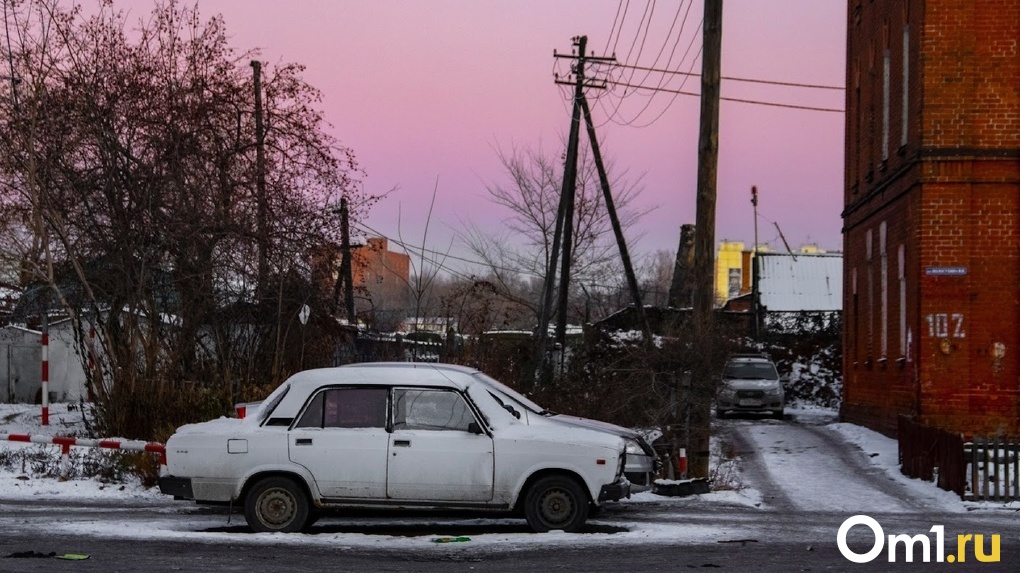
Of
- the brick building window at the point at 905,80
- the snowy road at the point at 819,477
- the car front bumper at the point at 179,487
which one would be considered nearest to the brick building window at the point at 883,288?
the snowy road at the point at 819,477

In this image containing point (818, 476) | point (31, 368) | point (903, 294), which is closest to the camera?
point (818, 476)

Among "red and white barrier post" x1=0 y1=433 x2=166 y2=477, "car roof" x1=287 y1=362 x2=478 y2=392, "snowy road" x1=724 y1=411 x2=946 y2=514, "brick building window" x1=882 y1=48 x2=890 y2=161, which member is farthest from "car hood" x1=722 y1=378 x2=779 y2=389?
"car roof" x1=287 y1=362 x2=478 y2=392

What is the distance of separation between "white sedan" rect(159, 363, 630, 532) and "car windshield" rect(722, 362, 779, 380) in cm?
2097

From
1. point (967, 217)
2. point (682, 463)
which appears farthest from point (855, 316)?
point (682, 463)

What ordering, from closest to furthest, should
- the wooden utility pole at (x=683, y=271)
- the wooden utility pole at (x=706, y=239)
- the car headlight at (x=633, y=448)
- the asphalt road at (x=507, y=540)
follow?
1. the asphalt road at (x=507, y=540)
2. the car headlight at (x=633, y=448)
3. the wooden utility pole at (x=706, y=239)
4. the wooden utility pole at (x=683, y=271)

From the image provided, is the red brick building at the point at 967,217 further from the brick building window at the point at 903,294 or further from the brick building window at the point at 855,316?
the brick building window at the point at 855,316

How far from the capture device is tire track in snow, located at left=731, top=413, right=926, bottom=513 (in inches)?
616

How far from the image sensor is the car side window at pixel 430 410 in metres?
12.6

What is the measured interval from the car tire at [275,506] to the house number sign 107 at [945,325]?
12.3 m

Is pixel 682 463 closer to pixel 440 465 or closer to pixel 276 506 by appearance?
pixel 440 465

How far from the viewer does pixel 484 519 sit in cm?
1388

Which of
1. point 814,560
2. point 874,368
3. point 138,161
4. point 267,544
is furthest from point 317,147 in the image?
point 814,560

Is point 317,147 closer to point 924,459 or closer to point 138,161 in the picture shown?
point 138,161

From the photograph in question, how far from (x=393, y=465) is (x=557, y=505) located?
1667mm
